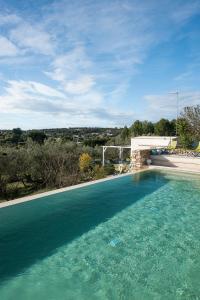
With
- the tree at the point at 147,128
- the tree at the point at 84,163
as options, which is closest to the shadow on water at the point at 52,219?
the tree at the point at 84,163

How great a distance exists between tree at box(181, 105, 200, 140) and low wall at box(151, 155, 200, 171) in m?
12.8

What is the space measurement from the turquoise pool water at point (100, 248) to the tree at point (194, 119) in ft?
63.9

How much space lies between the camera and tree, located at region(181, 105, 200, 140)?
2730 cm

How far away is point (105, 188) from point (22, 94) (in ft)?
27.1

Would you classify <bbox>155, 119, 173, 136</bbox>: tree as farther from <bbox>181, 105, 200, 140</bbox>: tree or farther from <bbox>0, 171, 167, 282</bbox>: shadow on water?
<bbox>0, 171, 167, 282</bbox>: shadow on water

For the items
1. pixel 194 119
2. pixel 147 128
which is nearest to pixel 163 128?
pixel 147 128

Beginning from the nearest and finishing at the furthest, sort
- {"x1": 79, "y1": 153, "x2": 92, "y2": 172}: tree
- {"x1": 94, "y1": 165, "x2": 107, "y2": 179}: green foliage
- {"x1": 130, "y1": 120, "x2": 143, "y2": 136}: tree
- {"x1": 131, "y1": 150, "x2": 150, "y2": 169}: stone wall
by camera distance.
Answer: {"x1": 131, "y1": 150, "x2": 150, "y2": 169}: stone wall, {"x1": 94, "y1": 165, "x2": 107, "y2": 179}: green foliage, {"x1": 79, "y1": 153, "x2": 92, "y2": 172}: tree, {"x1": 130, "y1": 120, "x2": 143, "y2": 136}: tree

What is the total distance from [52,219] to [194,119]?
23.7 m

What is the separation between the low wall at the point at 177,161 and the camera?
14.6 meters

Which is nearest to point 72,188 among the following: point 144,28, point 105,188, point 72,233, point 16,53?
point 105,188

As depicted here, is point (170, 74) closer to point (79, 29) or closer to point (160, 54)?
point (160, 54)

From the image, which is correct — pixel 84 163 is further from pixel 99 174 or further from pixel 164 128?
pixel 164 128

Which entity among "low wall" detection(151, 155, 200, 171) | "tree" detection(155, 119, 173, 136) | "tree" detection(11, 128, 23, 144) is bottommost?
"low wall" detection(151, 155, 200, 171)

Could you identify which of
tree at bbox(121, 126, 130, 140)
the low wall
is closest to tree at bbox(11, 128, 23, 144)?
tree at bbox(121, 126, 130, 140)
